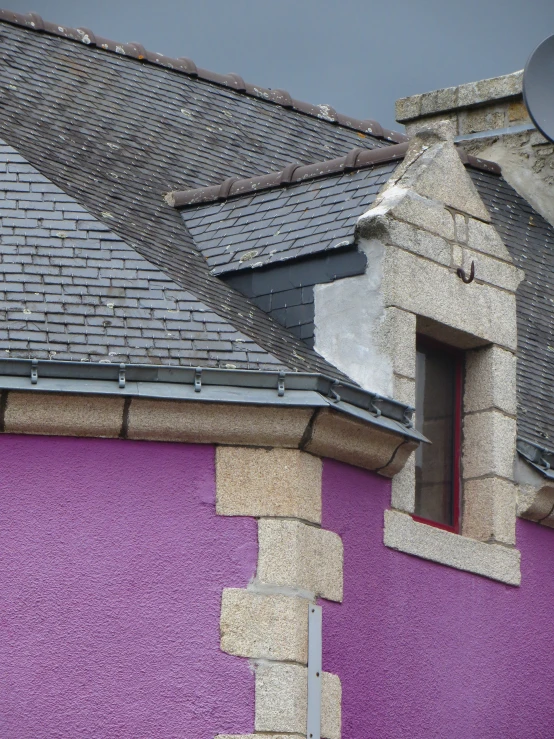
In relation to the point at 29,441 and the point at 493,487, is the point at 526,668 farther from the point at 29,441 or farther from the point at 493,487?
the point at 29,441

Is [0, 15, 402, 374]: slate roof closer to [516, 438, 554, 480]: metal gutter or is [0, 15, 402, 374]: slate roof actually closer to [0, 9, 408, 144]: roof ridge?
[0, 9, 408, 144]: roof ridge

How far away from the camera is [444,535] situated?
31.7 feet

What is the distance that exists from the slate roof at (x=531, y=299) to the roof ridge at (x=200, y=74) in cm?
135

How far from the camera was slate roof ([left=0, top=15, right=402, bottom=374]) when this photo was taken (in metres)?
9.91

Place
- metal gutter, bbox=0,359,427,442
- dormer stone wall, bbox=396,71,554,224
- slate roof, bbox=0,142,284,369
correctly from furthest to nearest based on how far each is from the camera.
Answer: dormer stone wall, bbox=396,71,554,224 → slate roof, bbox=0,142,284,369 → metal gutter, bbox=0,359,427,442

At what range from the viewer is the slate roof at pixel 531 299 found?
428 inches

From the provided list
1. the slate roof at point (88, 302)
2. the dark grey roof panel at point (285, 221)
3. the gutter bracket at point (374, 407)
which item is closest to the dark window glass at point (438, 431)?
the dark grey roof panel at point (285, 221)

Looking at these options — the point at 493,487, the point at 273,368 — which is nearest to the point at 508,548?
the point at 493,487

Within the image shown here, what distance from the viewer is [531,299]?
40.1 ft

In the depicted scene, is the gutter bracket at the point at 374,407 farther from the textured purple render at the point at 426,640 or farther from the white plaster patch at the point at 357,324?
the white plaster patch at the point at 357,324

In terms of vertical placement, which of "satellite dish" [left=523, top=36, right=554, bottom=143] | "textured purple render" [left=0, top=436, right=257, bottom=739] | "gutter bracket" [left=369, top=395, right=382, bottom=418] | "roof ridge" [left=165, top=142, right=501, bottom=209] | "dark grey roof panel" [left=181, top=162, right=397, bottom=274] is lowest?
"textured purple render" [left=0, top=436, right=257, bottom=739]

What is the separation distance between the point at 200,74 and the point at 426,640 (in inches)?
227

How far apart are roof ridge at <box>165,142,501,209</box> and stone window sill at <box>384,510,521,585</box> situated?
222cm

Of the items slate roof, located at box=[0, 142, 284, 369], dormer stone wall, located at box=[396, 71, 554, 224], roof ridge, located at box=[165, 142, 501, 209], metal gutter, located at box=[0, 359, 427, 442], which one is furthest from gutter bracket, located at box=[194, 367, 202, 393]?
dormer stone wall, located at box=[396, 71, 554, 224]
